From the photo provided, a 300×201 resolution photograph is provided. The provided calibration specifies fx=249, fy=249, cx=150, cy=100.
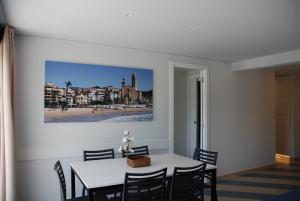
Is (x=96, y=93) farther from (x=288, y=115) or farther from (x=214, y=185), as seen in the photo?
(x=288, y=115)

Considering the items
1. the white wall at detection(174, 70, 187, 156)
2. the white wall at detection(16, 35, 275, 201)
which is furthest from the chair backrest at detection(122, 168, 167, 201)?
the white wall at detection(174, 70, 187, 156)

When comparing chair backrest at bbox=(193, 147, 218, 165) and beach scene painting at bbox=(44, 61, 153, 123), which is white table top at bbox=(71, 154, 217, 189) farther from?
beach scene painting at bbox=(44, 61, 153, 123)

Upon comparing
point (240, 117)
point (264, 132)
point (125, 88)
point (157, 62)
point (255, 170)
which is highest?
point (157, 62)

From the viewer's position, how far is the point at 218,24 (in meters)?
2.95

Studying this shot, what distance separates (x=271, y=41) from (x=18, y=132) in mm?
3794

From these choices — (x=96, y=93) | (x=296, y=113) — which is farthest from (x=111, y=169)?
(x=296, y=113)

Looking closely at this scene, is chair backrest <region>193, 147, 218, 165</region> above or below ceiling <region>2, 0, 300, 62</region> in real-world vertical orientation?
below

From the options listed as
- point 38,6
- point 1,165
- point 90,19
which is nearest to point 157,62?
point 90,19

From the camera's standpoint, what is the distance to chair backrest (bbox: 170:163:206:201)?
8.26 feet

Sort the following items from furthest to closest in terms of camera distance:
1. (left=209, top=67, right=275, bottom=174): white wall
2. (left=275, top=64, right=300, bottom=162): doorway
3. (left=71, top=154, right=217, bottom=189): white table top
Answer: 1. (left=275, top=64, right=300, bottom=162): doorway
2. (left=209, top=67, right=275, bottom=174): white wall
3. (left=71, top=154, right=217, bottom=189): white table top

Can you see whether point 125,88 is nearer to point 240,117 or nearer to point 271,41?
point 271,41

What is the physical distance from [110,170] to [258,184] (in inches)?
129

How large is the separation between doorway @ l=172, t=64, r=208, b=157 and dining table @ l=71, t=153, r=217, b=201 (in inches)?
74.6

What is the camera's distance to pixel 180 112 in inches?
222
